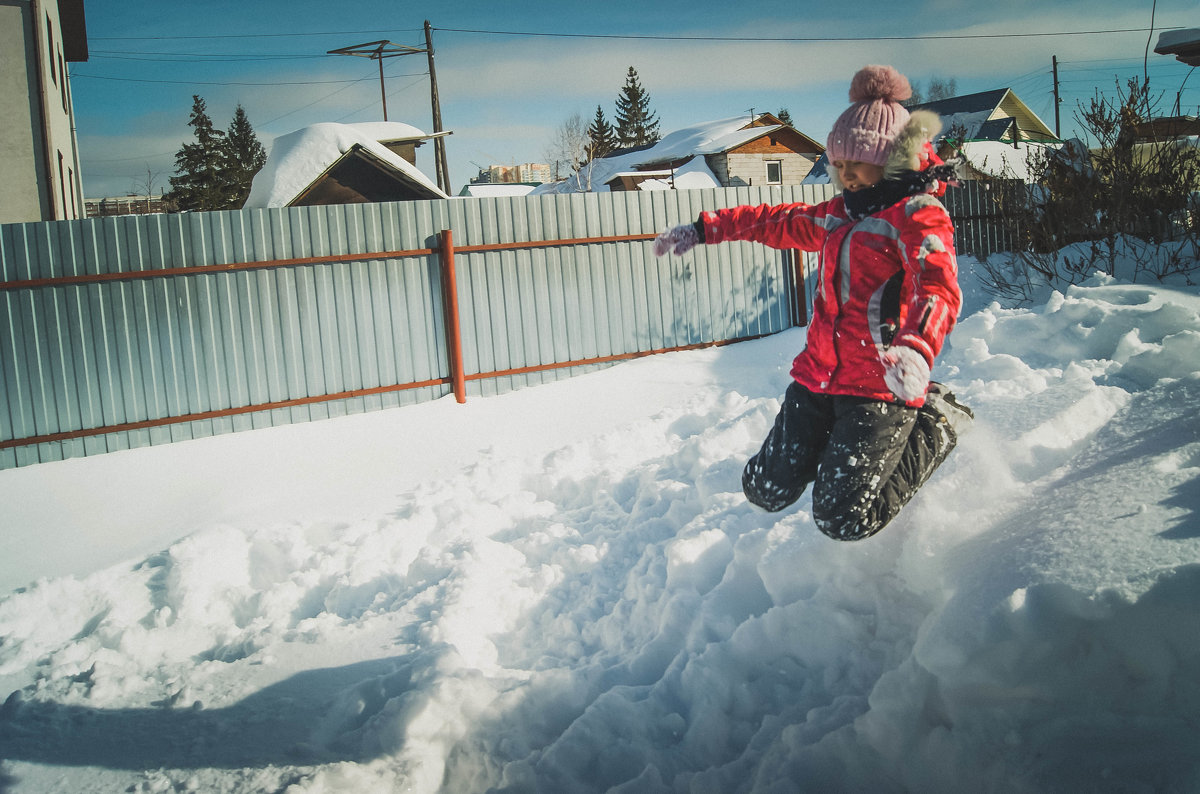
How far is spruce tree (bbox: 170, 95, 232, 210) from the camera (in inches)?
1554

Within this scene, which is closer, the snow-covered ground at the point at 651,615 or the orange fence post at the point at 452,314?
the snow-covered ground at the point at 651,615

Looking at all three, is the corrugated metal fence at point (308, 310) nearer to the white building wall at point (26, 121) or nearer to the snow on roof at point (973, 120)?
the white building wall at point (26, 121)

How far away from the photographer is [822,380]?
2.88m

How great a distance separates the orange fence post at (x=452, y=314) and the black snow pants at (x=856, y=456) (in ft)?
15.6

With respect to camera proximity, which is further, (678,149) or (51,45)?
(678,149)

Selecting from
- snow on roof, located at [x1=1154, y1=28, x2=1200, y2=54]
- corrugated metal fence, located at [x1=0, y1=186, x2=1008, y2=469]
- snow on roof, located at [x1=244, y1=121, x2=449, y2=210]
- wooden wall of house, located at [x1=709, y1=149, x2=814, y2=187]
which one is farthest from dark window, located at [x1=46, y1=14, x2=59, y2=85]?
wooden wall of house, located at [x1=709, y1=149, x2=814, y2=187]

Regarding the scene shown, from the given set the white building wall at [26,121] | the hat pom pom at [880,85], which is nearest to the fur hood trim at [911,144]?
the hat pom pom at [880,85]

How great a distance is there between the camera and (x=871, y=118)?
104 inches

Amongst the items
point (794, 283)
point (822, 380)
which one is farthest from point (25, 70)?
point (822, 380)

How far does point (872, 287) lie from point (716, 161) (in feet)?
110

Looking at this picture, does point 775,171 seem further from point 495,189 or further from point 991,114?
point 495,189

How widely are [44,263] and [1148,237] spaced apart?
10.4m

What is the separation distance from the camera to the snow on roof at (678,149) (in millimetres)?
34400

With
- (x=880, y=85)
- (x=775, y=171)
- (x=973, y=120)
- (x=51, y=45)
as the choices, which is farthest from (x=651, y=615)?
(x=775, y=171)
